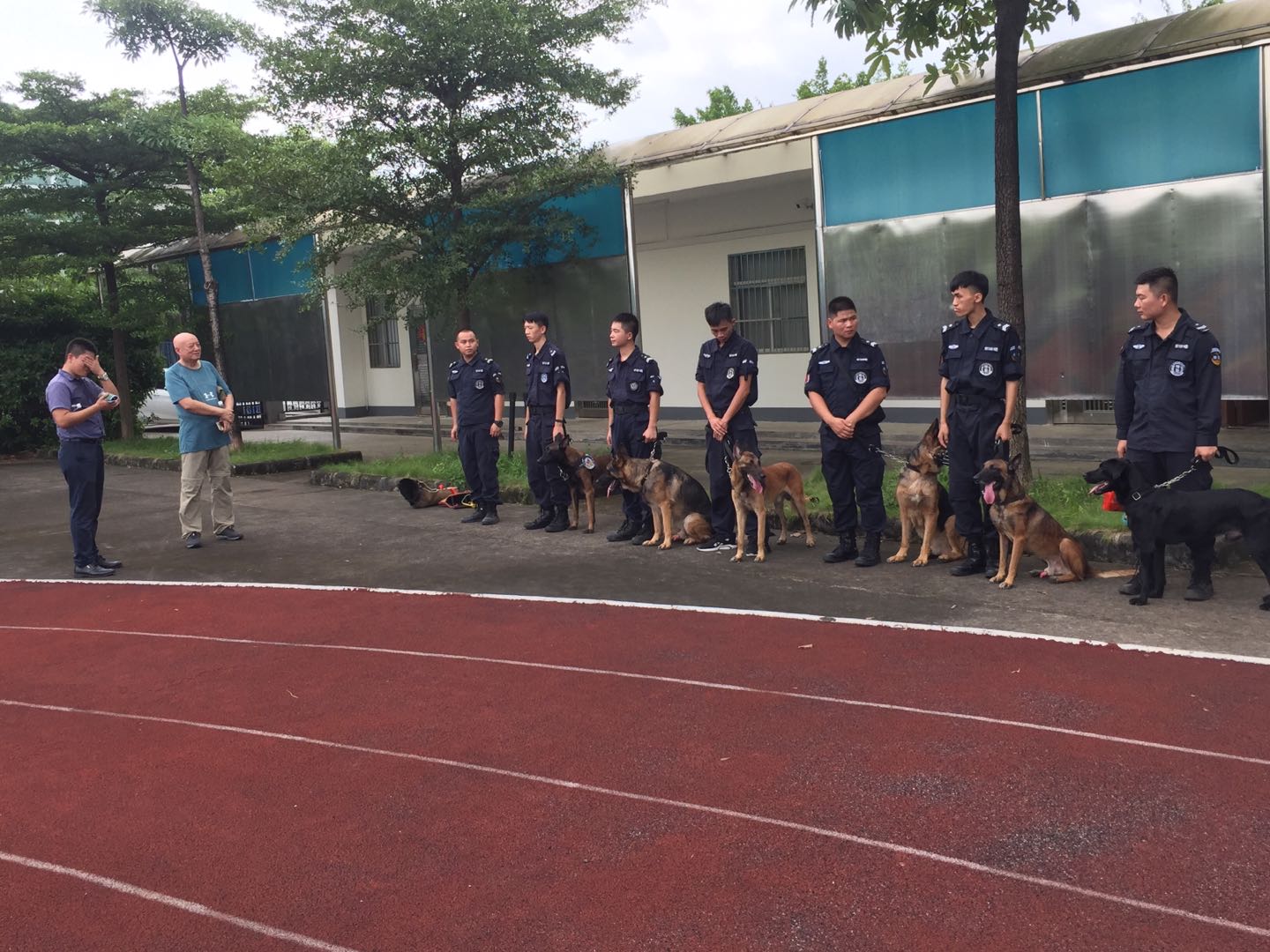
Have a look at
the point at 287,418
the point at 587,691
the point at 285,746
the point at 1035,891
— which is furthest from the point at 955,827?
the point at 287,418

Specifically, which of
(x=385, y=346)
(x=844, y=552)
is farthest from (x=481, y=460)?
(x=385, y=346)

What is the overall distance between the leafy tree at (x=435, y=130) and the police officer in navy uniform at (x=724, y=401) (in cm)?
525


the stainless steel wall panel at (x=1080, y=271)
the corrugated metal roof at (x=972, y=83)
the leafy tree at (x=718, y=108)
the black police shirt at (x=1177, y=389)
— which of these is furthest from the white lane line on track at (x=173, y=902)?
the leafy tree at (x=718, y=108)

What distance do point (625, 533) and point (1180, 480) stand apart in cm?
439

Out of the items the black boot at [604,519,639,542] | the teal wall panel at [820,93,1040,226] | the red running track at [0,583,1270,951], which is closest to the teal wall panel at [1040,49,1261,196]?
the teal wall panel at [820,93,1040,226]

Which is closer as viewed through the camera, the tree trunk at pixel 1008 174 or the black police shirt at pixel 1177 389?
the black police shirt at pixel 1177 389

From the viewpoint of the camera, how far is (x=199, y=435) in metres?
9.81

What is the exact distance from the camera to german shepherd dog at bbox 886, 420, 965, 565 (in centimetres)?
765

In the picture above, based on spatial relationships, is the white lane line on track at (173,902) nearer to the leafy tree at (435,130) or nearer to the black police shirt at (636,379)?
the black police shirt at (636,379)

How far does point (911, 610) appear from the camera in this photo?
263 inches

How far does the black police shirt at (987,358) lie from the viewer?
717cm

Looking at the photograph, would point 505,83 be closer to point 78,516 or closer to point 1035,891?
point 78,516

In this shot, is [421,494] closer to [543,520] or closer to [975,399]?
[543,520]

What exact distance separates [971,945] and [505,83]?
1171 cm
